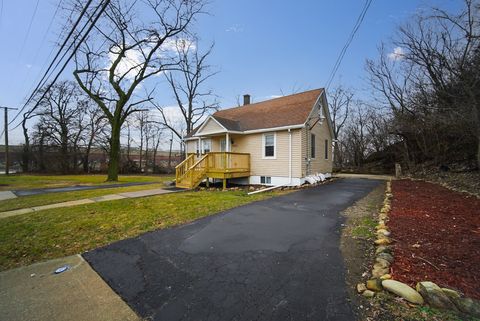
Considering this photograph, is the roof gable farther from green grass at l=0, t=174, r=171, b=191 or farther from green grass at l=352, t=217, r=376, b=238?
green grass at l=352, t=217, r=376, b=238

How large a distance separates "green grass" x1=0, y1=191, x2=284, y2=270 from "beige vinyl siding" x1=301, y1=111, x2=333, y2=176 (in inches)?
240

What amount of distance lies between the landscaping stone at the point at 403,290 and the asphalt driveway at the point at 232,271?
1.57 feet

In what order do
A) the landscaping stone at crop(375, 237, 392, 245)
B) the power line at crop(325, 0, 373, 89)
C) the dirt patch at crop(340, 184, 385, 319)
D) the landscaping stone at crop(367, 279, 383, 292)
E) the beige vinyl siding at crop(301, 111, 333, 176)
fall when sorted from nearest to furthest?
the dirt patch at crop(340, 184, 385, 319) < the landscaping stone at crop(367, 279, 383, 292) < the landscaping stone at crop(375, 237, 392, 245) < the power line at crop(325, 0, 373, 89) < the beige vinyl siding at crop(301, 111, 333, 176)

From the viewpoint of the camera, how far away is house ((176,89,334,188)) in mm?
12078

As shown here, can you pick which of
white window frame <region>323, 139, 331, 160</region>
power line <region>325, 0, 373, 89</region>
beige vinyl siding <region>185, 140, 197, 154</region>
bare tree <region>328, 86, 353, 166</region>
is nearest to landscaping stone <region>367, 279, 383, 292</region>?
power line <region>325, 0, 373, 89</region>

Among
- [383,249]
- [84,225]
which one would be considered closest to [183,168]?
[84,225]

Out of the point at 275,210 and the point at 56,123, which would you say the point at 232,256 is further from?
the point at 56,123

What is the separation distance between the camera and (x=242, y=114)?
16.5m

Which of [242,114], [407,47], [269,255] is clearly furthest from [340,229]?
[407,47]

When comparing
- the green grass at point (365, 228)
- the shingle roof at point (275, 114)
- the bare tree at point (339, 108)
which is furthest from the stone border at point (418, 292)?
the bare tree at point (339, 108)

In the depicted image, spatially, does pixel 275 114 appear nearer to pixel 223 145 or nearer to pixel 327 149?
pixel 223 145

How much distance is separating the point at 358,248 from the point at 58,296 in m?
4.29

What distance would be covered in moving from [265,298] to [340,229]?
2.94 m

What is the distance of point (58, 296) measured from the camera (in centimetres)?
270
